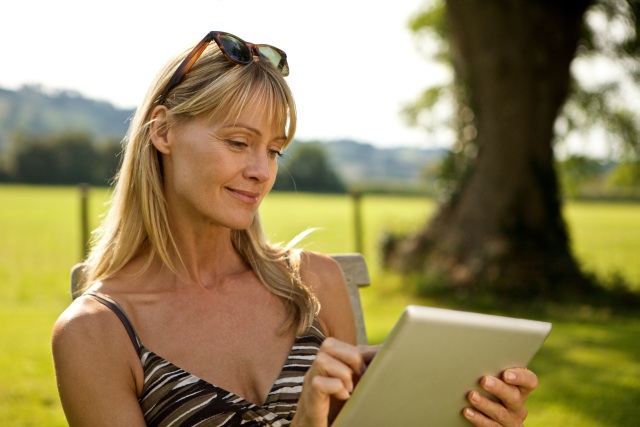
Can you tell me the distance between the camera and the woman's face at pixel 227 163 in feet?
Result: 7.60

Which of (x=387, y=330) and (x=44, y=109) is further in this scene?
(x=44, y=109)

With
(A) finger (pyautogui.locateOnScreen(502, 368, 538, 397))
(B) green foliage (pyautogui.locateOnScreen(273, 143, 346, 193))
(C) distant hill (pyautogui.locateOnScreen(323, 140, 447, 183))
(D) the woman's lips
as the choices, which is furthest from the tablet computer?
(C) distant hill (pyautogui.locateOnScreen(323, 140, 447, 183))

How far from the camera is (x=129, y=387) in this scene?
2.16 metres

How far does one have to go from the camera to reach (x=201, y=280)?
8.34ft

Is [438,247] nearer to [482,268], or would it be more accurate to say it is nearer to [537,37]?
[482,268]

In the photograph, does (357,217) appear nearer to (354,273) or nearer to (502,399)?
(354,273)

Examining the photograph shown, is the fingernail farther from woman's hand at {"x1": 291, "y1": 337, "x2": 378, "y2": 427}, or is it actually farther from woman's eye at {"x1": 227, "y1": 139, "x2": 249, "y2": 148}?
woman's eye at {"x1": 227, "y1": 139, "x2": 249, "y2": 148}

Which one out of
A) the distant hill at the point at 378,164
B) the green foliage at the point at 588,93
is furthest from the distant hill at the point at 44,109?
the green foliage at the point at 588,93

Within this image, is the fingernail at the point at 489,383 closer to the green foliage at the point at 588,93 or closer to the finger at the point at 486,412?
the finger at the point at 486,412

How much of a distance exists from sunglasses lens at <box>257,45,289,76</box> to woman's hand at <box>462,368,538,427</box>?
118 cm

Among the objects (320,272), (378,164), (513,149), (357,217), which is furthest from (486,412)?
(378,164)

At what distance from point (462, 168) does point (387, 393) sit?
8.89 m

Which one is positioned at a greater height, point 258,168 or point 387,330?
point 258,168

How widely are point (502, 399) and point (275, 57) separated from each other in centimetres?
125
